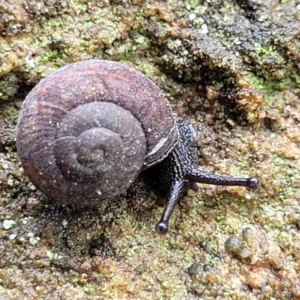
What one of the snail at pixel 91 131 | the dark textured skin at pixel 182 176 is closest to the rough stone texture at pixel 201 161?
the dark textured skin at pixel 182 176

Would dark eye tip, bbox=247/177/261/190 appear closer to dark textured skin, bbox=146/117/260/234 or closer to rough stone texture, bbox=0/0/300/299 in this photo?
dark textured skin, bbox=146/117/260/234

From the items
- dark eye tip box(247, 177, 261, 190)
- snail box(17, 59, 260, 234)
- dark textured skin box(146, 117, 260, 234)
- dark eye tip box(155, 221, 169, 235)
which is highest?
snail box(17, 59, 260, 234)

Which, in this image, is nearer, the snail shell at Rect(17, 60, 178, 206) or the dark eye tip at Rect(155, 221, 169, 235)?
the snail shell at Rect(17, 60, 178, 206)

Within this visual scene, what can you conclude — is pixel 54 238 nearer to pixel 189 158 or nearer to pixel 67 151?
pixel 67 151

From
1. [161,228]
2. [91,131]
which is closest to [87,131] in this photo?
[91,131]

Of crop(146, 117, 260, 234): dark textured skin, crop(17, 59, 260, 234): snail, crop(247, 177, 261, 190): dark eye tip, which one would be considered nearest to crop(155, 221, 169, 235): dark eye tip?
crop(146, 117, 260, 234): dark textured skin

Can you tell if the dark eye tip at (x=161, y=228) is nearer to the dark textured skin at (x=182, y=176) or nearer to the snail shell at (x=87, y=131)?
the dark textured skin at (x=182, y=176)
